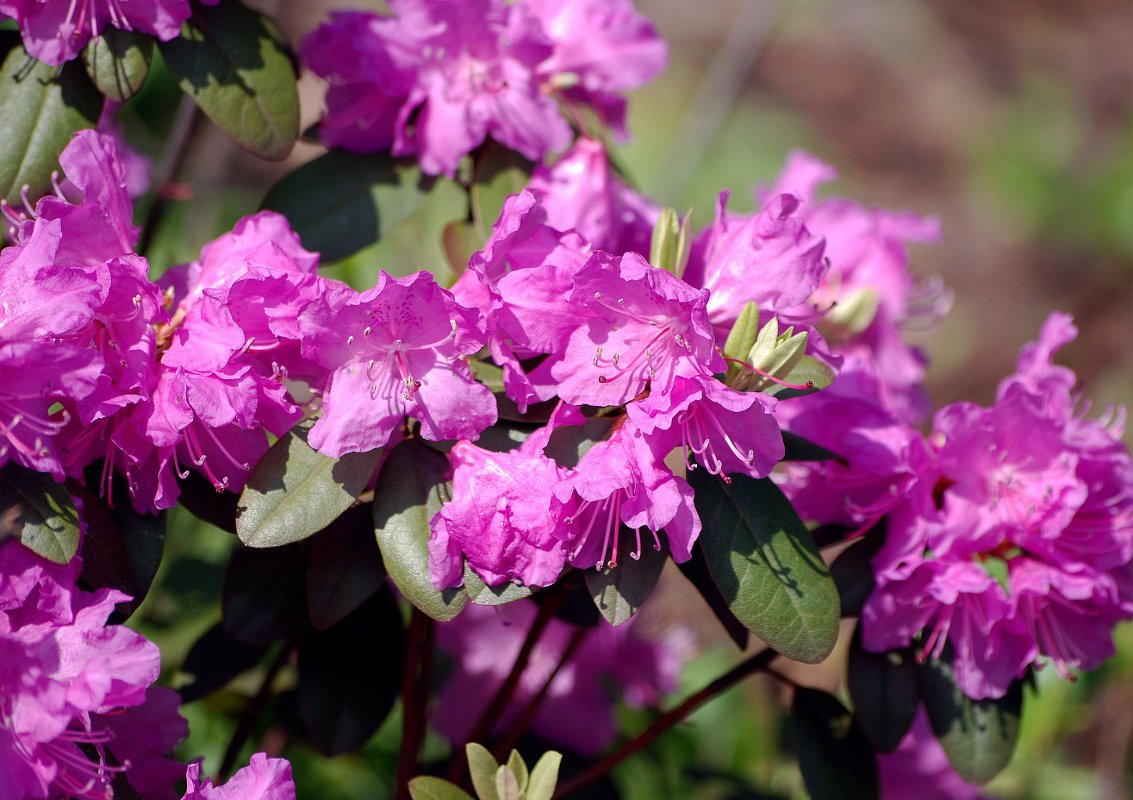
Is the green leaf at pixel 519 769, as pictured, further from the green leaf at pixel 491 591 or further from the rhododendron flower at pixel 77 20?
the rhododendron flower at pixel 77 20

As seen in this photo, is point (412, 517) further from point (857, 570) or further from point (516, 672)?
point (857, 570)

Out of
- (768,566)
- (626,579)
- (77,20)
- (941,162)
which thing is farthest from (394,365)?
(941,162)

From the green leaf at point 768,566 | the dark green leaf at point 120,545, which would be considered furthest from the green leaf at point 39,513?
the green leaf at point 768,566

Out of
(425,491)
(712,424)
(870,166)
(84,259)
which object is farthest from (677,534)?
(870,166)

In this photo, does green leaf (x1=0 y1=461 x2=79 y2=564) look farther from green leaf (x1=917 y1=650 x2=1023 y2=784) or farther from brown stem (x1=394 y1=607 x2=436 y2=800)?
green leaf (x1=917 y1=650 x2=1023 y2=784)

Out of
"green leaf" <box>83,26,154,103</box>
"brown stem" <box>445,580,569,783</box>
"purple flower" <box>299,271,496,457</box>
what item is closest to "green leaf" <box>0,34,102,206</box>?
"green leaf" <box>83,26,154,103</box>

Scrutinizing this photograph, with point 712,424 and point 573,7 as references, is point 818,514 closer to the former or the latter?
point 712,424
